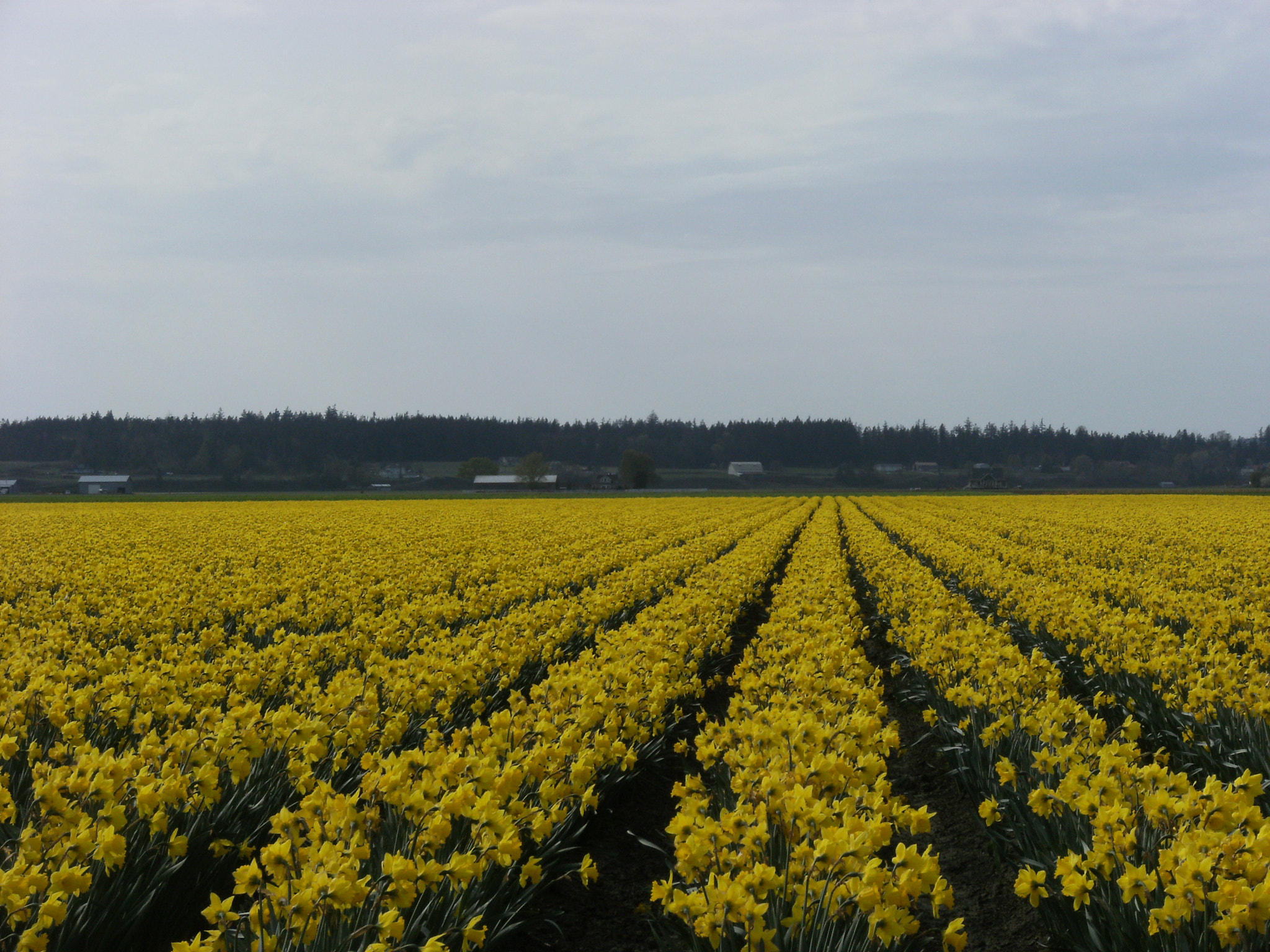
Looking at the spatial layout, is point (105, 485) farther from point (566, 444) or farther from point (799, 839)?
point (799, 839)

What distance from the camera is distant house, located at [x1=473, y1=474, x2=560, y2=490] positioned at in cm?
9438

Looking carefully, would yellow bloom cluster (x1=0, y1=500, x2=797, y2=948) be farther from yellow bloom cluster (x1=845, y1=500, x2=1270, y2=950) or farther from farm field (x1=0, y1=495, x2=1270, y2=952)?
yellow bloom cluster (x1=845, y1=500, x2=1270, y2=950)

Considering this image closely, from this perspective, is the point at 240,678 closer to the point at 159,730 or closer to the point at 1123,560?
the point at 159,730

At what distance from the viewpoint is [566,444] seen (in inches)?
5738

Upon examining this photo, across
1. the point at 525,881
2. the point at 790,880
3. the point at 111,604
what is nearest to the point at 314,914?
the point at 525,881

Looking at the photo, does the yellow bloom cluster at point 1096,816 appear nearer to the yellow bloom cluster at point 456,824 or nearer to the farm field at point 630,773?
the farm field at point 630,773

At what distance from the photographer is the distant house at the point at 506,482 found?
310 ft

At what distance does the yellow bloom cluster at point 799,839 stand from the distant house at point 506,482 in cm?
8745

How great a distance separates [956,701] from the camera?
7.05 m

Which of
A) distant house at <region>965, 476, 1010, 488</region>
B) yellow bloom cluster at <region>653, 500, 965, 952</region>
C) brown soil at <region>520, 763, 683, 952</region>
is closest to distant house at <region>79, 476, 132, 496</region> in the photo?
distant house at <region>965, 476, 1010, 488</region>

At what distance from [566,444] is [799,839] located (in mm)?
142478

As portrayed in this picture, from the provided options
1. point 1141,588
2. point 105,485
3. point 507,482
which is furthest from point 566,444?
point 1141,588

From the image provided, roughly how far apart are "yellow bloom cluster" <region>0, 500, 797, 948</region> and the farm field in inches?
1.2

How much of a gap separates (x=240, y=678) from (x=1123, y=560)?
1820 centimetres
